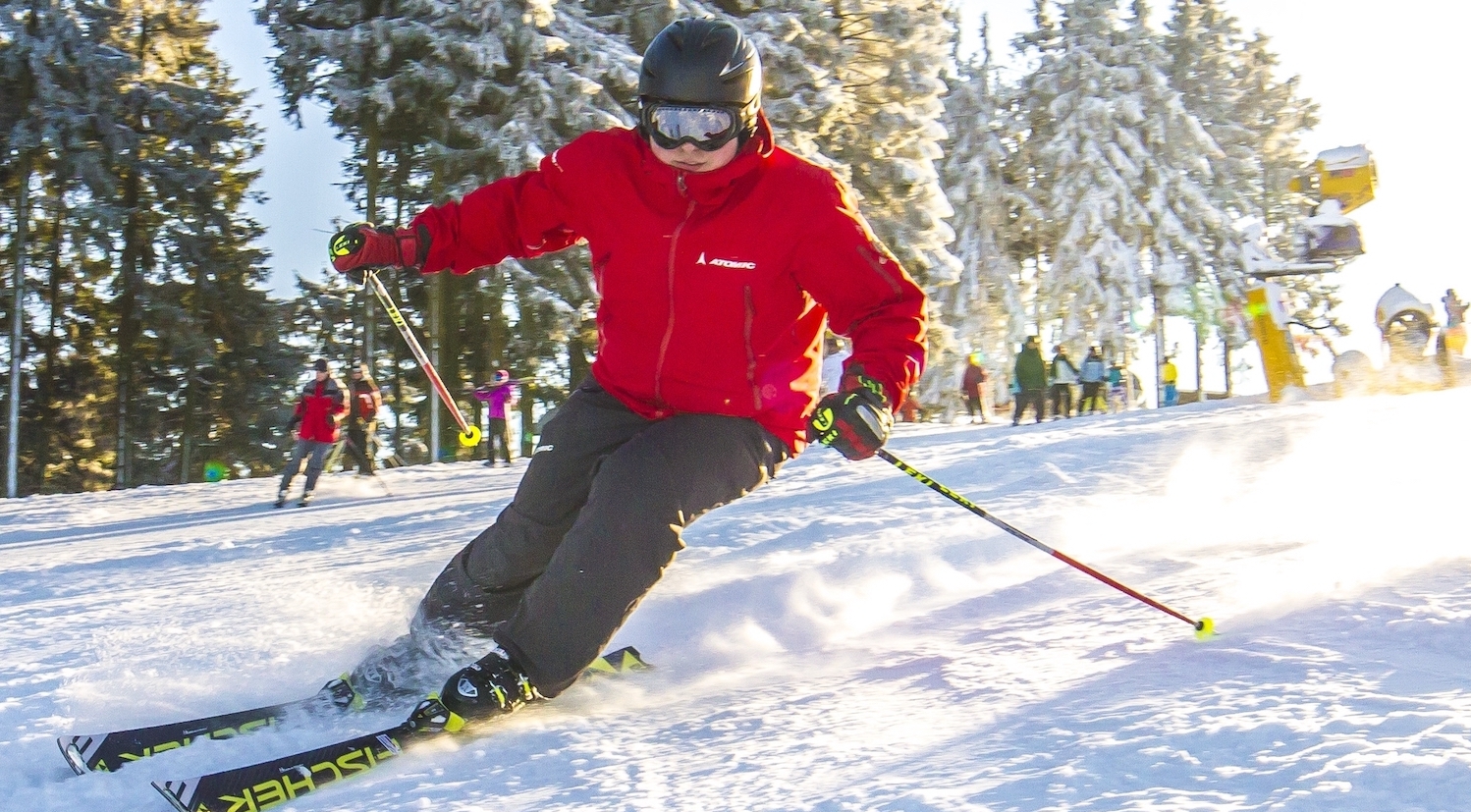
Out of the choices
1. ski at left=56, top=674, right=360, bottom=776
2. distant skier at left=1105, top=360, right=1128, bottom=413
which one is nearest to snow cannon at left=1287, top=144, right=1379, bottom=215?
distant skier at left=1105, top=360, right=1128, bottom=413

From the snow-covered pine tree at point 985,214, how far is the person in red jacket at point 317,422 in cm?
1822

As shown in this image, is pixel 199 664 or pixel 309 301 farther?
pixel 309 301

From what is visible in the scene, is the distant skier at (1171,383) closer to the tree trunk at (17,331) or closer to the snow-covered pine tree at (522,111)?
the snow-covered pine tree at (522,111)

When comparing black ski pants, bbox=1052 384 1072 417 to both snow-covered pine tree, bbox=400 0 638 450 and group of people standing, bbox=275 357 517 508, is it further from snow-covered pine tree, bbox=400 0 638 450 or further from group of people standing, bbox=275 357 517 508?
group of people standing, bbox=275 357 517 508

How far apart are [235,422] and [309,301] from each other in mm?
2599

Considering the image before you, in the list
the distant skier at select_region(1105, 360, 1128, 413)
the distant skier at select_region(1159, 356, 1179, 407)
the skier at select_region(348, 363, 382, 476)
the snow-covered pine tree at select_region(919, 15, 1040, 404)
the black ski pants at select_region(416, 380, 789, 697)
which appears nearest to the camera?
the black ski pants at select_region(416, 380, 789, 697)

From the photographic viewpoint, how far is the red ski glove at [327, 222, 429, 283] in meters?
3.32

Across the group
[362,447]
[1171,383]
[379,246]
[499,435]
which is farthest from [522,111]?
[1171,383]

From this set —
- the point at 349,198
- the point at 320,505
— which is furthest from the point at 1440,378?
the point at 349,198

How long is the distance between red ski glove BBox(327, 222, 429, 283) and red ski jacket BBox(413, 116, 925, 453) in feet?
1.86

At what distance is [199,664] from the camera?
3496 mm

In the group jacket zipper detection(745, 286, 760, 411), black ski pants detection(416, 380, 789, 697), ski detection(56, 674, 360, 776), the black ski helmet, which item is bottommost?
ski detection(56, 674, 360, 776)

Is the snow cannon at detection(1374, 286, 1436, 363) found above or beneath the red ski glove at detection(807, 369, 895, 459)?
above

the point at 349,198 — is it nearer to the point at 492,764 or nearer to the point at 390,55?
the point at 390,55
